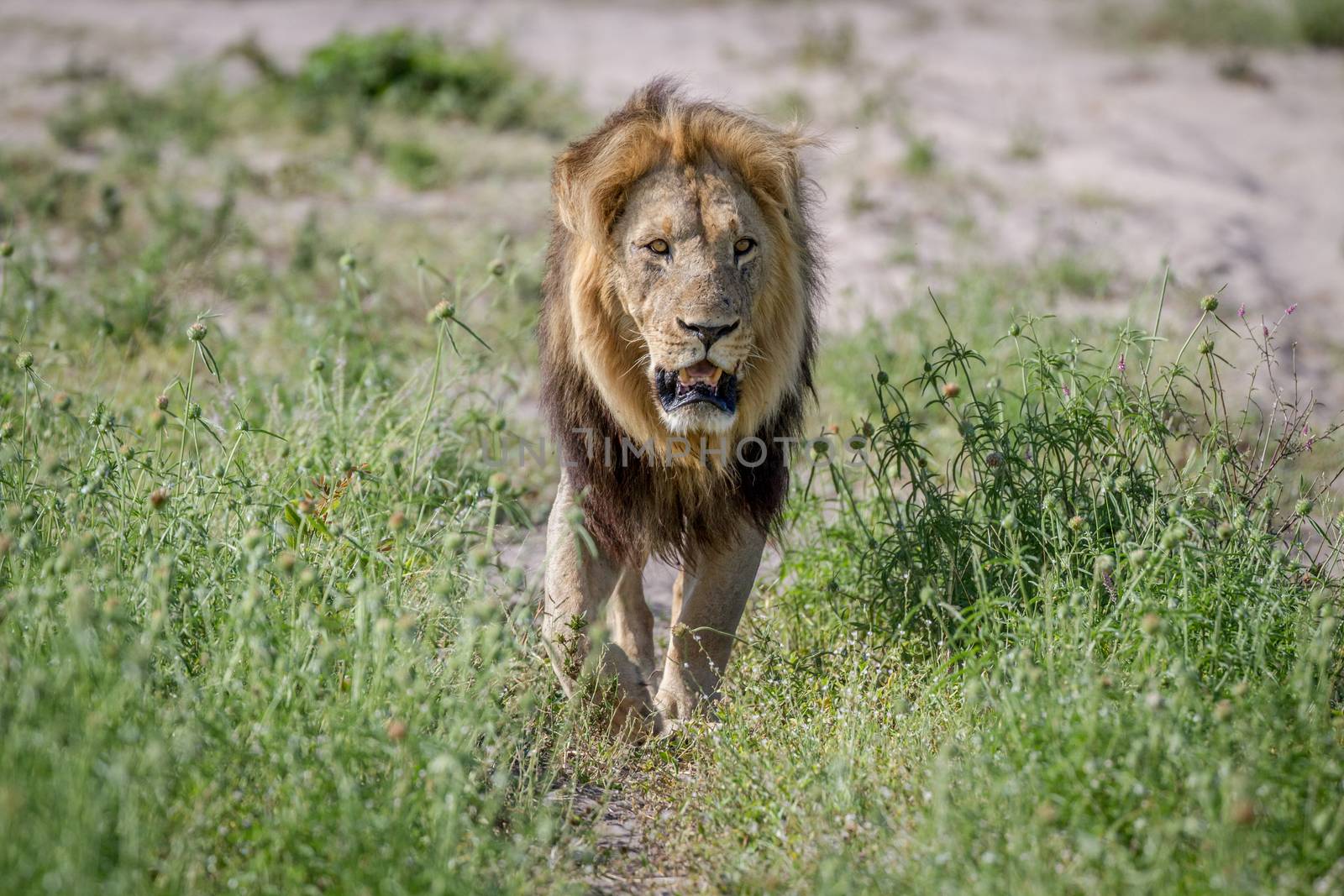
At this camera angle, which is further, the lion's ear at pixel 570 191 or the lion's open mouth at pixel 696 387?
the lion's ear at pixel 570 191

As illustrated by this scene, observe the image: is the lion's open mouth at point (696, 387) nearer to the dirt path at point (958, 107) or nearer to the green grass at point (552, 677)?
the green grass at point (552, 677)

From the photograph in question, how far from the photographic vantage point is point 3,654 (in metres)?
2.57

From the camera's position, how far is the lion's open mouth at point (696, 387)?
11.2 feet

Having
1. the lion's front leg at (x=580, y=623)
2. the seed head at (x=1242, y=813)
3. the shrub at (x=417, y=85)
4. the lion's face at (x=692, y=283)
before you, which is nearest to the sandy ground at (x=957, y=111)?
the shrub at (x=417, y=85)

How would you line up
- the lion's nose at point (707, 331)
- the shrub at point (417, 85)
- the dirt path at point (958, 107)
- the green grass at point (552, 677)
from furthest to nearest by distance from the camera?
the shrub at point (417, 85), the dirt path at point (958, 107), the lion's nose at point (707, 331), the green grass at point (552, 677)

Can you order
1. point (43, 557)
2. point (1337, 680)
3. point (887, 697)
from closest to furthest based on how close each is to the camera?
point (43, 557)
point (1337, 680)
point (887, 697)

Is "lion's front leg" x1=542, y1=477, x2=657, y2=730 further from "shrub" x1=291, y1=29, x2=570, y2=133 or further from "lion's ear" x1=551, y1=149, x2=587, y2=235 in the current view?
"shrub" x1=291, y1=29, x2=570, y2=133

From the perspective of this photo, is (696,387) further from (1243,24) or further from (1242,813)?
(1243,24)

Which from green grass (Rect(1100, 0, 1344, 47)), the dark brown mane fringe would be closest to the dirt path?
green grass (Rect(1100, 0, 1344, 47))

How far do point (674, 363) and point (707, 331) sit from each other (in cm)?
13

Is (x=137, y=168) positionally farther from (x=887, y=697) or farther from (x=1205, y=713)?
(x=1205, y=713)

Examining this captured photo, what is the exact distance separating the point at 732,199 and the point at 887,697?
4.84 feet

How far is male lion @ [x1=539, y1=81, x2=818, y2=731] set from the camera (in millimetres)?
3445

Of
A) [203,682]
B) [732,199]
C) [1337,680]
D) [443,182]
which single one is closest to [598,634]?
[203,682]
